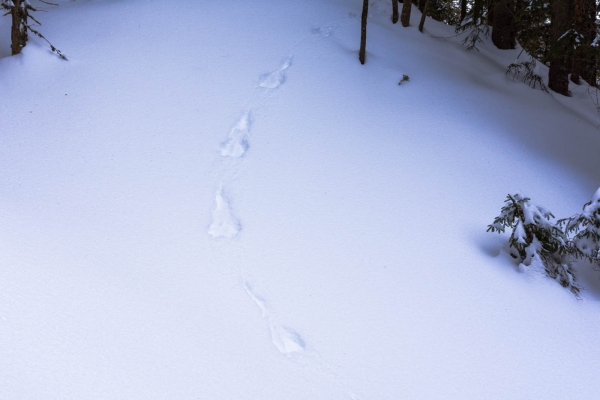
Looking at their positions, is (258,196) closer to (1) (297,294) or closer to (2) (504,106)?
(1) (297,294)

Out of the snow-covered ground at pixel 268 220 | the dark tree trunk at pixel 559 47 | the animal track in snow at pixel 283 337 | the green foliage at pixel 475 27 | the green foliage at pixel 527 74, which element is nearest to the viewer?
the snow-covered ground at pixel 268 220

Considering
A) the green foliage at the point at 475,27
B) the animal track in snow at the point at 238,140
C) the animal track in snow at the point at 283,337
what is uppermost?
the green foliage at the point at 475,27

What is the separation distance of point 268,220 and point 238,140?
1347mm

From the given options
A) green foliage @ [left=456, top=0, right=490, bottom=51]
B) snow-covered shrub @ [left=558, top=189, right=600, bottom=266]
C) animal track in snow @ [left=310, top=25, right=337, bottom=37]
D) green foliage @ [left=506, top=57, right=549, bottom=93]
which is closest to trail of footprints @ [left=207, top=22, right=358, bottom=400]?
animal track in snow @ [left=310, top=25, right=337, bottom=37]

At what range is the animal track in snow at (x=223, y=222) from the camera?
3738 millimetres

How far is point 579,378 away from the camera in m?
2.96

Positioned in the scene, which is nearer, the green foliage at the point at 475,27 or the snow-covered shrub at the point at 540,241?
the snow-covered shrub at the point at 540,241

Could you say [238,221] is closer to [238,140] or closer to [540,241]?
[238,140]

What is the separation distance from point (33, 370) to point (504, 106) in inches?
244

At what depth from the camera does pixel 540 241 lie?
3836mm

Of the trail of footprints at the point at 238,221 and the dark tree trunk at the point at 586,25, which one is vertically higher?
the dark tree trunk at the point at 586,25

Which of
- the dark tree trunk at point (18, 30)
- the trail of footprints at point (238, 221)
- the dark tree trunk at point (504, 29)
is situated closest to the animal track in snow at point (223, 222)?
the trail of footprints at point (238, 221)

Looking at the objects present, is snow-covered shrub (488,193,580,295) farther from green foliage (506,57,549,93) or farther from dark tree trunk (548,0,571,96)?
green foliage (506,57,549,93)

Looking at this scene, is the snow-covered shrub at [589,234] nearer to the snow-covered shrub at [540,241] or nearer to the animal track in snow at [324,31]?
the snow-covered shrub at [540,241]
